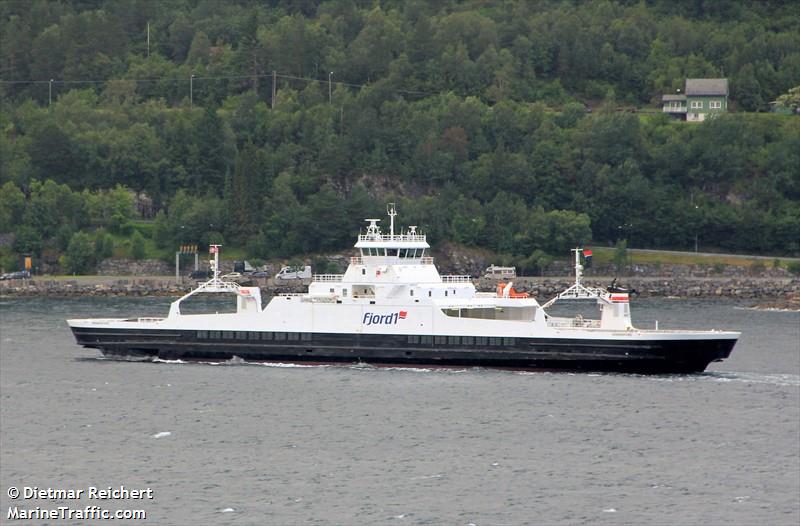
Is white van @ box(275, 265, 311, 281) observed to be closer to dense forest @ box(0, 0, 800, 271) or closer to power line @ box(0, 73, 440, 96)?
dense forest @ box(0, 0, 800, 271)

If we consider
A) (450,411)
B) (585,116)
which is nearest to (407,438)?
(450,411)

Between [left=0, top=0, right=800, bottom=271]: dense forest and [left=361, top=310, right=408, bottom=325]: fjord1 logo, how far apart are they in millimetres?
64521

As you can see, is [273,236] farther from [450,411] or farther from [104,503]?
[104,503]

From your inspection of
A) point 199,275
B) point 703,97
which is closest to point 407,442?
point 199,275

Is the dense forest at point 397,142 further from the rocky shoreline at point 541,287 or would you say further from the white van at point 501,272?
the rocky shoreline at point 541,287

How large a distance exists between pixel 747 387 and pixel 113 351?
3440 centimetres

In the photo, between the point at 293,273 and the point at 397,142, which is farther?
the point at 397,142

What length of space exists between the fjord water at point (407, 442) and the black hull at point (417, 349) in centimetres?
84

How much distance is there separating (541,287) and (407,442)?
238 ft

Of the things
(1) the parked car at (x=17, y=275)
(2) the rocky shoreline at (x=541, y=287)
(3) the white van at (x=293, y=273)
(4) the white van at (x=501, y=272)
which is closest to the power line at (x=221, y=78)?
(3) the white van at (x=293, y=273)

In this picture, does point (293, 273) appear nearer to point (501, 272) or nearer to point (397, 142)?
point (501, 272)

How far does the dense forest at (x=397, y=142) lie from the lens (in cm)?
15112

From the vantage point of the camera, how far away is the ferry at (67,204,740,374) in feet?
258

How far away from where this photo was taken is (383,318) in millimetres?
82000
